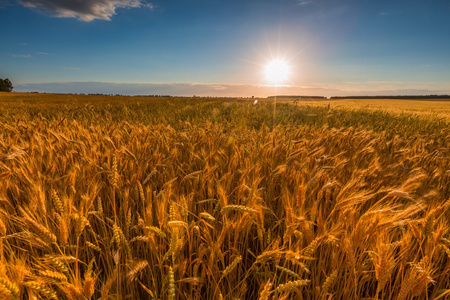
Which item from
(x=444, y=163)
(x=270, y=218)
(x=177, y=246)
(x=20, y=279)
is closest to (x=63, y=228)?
(x=20, y=279)

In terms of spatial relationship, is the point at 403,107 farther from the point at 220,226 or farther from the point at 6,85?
the point at 6,85

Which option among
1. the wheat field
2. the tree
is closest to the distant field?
the wheat field

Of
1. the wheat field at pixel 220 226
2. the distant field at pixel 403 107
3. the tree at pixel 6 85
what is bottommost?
the wheat field at pixel 220 226

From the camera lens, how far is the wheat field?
0.73 meters

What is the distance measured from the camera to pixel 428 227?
0.84 metres

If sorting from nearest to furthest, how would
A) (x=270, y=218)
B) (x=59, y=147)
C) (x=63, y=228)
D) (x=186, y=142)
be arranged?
(x=63, y=228), (x=270, y=218), (x=59, y=147), (x=186, y=142)

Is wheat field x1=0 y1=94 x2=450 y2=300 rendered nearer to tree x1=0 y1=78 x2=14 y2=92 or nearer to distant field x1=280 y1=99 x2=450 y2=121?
distant field x1=280 y1=99 x2=450 y2=121

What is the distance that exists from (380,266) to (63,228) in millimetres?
1007

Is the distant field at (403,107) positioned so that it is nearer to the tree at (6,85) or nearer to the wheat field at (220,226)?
the wheat field at (220,226)

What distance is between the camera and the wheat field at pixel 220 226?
0.73 metres

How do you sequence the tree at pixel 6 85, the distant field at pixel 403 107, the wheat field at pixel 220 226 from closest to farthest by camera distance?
the wheat field at pixel 220 226
the distant field at pixel 403 107
the tree at pixel 6 85

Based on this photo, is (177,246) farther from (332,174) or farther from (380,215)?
(332,174)

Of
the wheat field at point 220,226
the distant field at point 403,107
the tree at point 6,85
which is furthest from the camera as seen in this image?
the tree at point 6,85

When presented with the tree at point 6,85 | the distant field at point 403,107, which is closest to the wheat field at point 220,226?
the distant field at point 403,107
